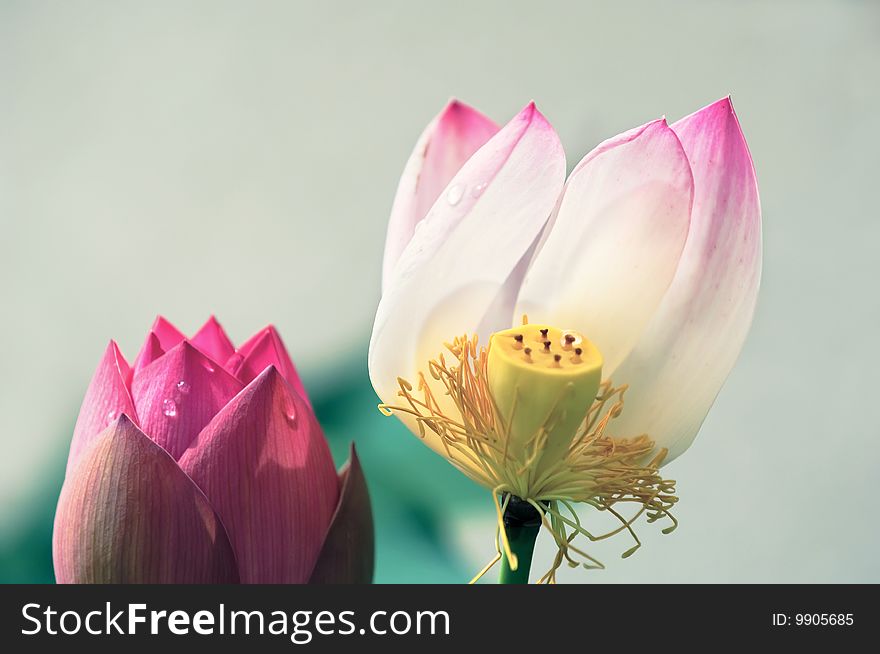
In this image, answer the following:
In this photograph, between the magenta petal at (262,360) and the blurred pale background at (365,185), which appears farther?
the blurred pale background at (365,185)

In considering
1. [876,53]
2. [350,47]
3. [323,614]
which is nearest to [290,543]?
[323,614]

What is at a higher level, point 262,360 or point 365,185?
point 365,185

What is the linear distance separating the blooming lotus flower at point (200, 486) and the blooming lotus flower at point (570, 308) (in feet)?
0.11

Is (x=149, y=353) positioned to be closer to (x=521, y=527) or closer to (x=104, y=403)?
(x=104, y=403)

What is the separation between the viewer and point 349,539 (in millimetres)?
262

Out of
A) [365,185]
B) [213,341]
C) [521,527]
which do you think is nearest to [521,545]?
[521,527]

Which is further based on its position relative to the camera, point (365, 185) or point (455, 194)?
point (365, 185)

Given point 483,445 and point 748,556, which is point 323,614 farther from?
point 748,556

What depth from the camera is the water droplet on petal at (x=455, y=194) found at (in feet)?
0.73

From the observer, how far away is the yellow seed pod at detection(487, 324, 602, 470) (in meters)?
0.22

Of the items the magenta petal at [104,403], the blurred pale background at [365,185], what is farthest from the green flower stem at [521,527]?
the blurred pale background at [365,185]

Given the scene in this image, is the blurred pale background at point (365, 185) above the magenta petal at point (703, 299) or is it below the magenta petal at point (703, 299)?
above

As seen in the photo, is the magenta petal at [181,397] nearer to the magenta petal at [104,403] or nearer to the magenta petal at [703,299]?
the magenta petal at [104,403]

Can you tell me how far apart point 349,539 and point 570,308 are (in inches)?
3.7
